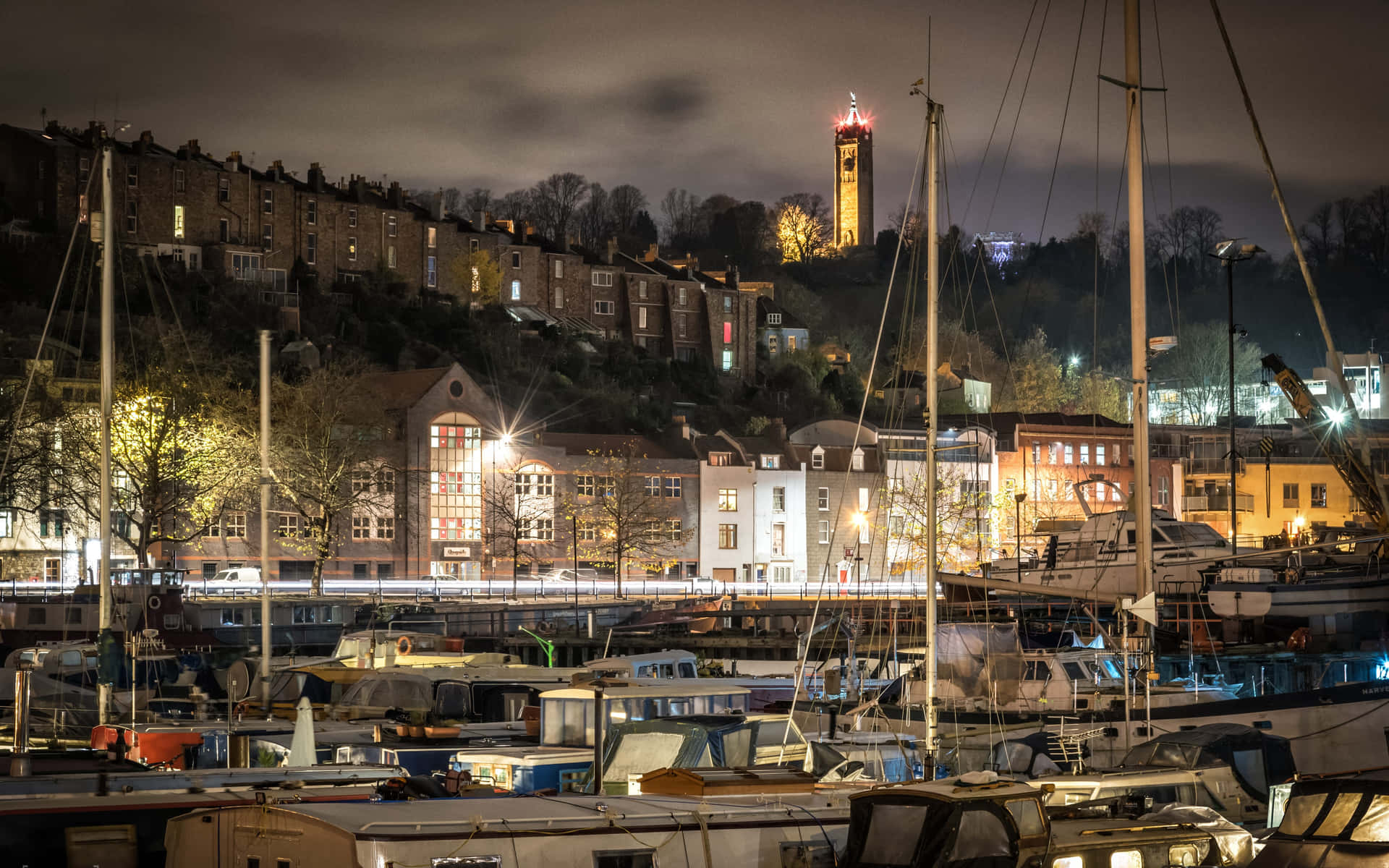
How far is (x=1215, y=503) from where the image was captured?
8306 cm

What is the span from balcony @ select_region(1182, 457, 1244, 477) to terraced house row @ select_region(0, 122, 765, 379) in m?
41.4

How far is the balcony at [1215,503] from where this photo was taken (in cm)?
8181

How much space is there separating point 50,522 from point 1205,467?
203 ft

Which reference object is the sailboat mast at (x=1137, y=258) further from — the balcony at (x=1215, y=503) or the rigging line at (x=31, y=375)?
the balcony at (x=1215, y=503)

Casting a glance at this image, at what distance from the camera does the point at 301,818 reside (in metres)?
12.7

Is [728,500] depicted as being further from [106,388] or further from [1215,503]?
[106,388]

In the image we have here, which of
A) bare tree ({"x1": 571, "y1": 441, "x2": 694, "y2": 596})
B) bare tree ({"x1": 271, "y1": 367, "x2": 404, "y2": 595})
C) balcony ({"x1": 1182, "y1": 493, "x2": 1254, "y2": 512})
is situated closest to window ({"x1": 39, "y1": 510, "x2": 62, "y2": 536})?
bare tree ({"x1": 271, "y1": 367, "x2": 404, "y2": 595})

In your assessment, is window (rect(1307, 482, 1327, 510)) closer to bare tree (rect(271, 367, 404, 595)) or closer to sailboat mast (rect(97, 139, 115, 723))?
bare tree (rect(271, 367, 404, 595))

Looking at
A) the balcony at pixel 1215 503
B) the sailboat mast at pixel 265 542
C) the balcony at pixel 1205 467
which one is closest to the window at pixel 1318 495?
the balcony at pixel 1215 503

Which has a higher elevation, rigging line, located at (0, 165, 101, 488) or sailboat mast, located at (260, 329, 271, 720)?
rigging line, located at (0, 165, 101, 488)

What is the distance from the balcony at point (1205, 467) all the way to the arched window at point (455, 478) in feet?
135

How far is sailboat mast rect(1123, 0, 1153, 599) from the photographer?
23.4m

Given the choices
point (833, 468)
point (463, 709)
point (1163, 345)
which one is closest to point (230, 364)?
point (833, 468)

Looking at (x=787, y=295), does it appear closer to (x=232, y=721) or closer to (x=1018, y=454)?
(x=1018, y=454)
